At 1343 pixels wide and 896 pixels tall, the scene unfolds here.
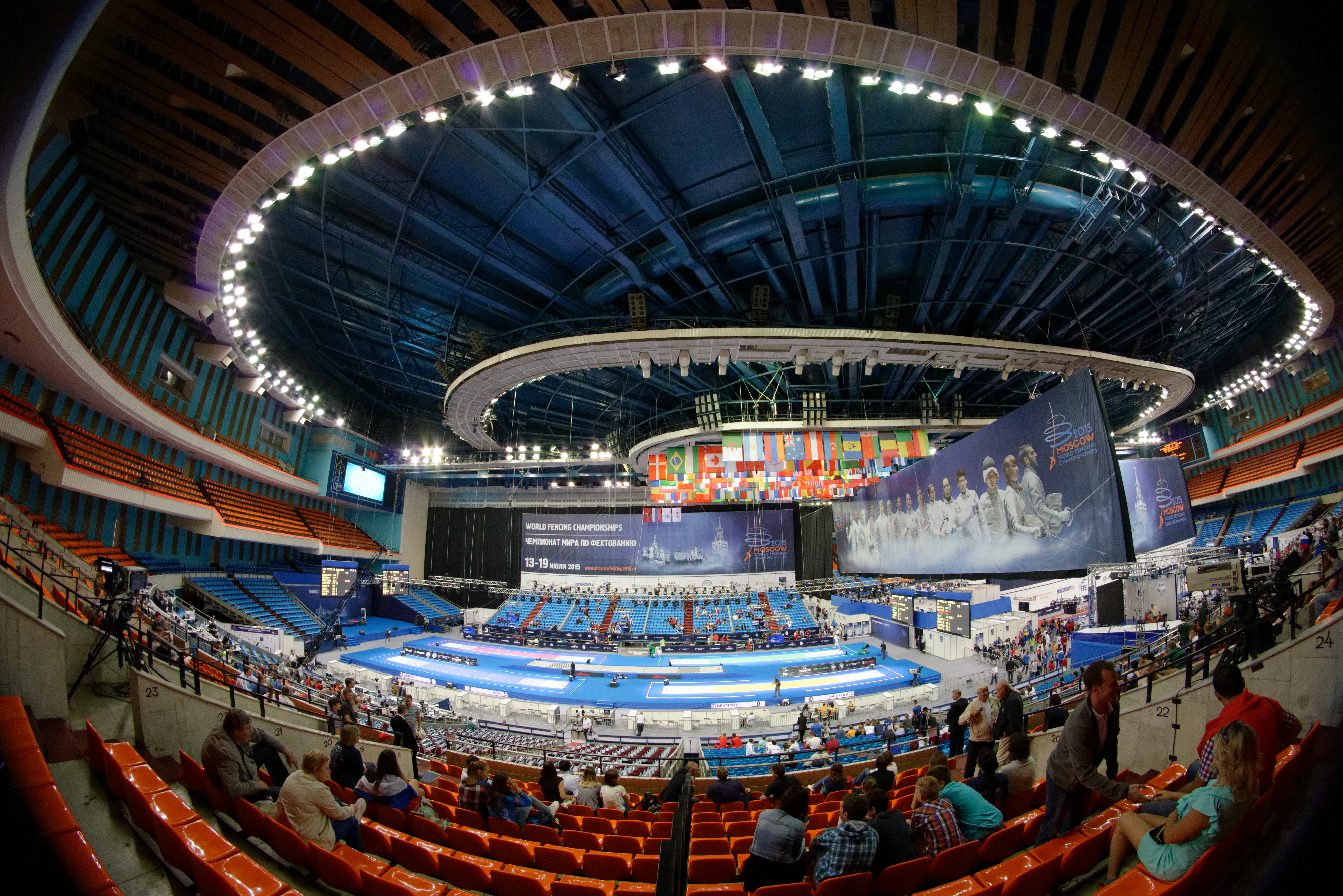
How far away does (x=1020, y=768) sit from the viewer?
3713mm

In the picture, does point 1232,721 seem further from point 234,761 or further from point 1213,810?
point 234,761

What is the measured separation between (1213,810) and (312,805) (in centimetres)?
460

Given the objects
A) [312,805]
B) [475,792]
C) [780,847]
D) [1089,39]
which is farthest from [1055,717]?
[312,805]

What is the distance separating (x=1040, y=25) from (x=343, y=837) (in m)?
10.4

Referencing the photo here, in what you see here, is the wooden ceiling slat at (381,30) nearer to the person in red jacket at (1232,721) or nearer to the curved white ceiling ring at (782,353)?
the curved white ceiling ring at (782,353)

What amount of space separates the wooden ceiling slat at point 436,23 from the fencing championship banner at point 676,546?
91.9ft

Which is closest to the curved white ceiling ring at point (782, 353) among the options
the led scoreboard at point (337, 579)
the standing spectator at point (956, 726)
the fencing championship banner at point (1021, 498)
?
the fencing championship banner at point (1021, 498)

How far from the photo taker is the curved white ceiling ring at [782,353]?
1041 cm

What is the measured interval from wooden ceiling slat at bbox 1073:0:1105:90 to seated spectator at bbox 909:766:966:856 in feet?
21.0

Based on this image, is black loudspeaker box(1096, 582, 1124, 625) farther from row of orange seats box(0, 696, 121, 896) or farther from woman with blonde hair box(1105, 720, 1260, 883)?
row of orange seats box(0, 696, 121, 896)

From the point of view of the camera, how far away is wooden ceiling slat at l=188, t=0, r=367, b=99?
14.4 feet

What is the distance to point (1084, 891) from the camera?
2633 mm

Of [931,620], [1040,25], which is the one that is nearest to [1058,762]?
[1040,25]

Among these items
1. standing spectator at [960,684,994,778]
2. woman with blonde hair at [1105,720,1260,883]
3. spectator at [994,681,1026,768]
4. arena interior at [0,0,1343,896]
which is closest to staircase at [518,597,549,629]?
arena interior at [0,0,1343,896]
